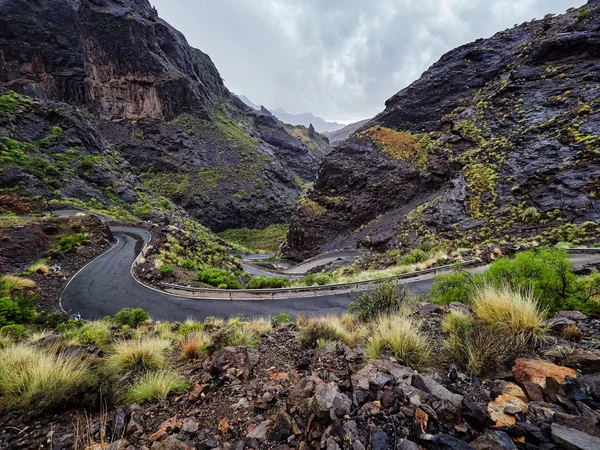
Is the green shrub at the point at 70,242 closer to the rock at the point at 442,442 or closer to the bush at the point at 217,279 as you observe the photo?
the bush at the point at 217,279

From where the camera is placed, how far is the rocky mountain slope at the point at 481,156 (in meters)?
18.2

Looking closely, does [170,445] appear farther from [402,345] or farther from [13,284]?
[13,284]

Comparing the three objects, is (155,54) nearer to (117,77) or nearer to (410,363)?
(117,77)

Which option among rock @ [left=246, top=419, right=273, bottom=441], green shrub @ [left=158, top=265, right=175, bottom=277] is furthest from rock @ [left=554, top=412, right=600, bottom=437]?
green shrub @ [left=158, top=265, right=175, bottom=277]

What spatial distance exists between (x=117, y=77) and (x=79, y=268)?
76.0m

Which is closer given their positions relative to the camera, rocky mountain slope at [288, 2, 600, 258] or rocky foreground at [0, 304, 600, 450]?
rocky foreground at [0, 304, 600, 450]

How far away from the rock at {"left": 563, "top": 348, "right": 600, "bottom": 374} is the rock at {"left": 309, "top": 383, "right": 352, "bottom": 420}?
7.59ft

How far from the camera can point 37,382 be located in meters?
3.24

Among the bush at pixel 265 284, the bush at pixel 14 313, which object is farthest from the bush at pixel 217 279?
the bush at pixel 14 313

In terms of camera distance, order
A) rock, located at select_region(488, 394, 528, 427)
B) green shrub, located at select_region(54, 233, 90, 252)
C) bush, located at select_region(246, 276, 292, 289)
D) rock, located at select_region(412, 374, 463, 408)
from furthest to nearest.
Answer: green shrub, located at select_region(54, 233, 90, 252)
bush, located at select_region(246, 276, 292, 289)
rock, located at select_region(412, 374, 463, 408)
rock, located at select_region(488, 394, 528, 427)

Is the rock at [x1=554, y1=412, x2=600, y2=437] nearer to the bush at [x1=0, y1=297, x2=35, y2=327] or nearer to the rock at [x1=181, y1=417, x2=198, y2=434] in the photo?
the rock at [x1=181, y1=417, x2=198, y2=434]

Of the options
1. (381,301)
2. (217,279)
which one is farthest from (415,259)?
(217,279)

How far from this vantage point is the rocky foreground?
6.48 feet

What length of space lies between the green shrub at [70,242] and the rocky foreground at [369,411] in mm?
17256
